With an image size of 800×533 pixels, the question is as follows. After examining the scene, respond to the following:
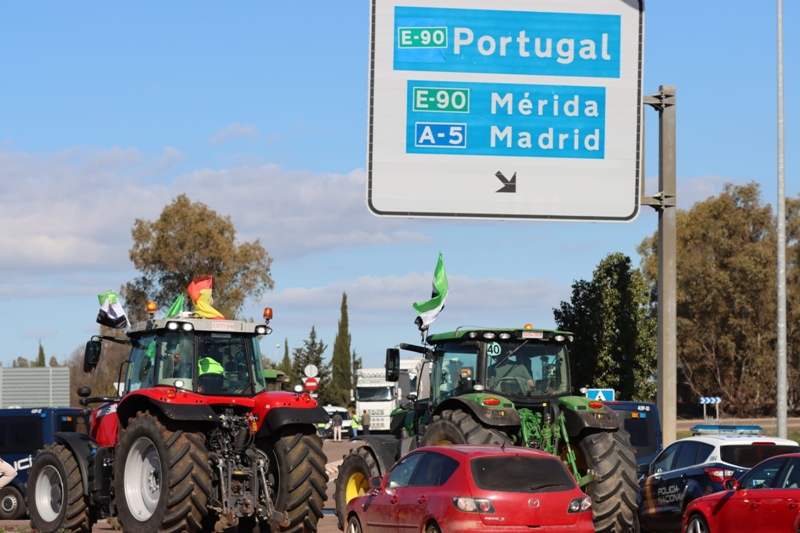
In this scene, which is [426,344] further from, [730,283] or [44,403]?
[730,283]

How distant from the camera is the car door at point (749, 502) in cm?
1302

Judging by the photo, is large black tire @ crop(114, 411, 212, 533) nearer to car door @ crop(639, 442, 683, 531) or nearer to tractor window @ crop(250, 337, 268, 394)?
tractor window @ crop(250, 337, 268, 394)

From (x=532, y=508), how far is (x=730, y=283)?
6108 cm

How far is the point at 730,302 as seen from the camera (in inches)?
2798

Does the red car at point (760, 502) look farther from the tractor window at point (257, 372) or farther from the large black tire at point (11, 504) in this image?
the large black tire at point (11, 504)

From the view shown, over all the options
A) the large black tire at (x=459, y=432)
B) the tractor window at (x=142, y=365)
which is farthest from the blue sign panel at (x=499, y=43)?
the tractor window at (x=142, y=365)

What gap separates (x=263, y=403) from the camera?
14.5 m

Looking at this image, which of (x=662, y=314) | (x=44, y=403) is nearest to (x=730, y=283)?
(x=44, y=403)

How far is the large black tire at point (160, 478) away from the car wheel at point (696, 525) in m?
5.81

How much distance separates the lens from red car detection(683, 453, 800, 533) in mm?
12492

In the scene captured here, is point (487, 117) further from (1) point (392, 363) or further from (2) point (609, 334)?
(2) point (609, 334)

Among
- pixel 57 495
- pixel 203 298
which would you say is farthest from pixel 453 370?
pixel 57 495

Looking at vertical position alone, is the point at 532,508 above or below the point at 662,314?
below

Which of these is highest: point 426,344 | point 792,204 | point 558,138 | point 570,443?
Result: point 792,204
